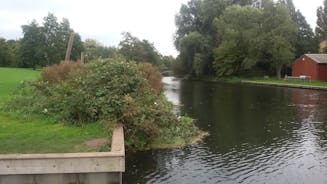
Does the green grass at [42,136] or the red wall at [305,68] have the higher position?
the red wall at [305,68]

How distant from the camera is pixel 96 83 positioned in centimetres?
1552

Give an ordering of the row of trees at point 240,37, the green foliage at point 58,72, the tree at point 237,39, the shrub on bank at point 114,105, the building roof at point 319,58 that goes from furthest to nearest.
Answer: the tree at point 237,39 < the row of trees at point 240,37 < the building roof at point 319,58 < the green foliage at point 58,72 < the shrub on bank at point 114,105

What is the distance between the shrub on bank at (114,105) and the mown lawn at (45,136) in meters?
0.63

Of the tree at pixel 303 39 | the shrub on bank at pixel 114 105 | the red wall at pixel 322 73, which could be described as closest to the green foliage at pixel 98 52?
the shrub on bank at pixel 114 105

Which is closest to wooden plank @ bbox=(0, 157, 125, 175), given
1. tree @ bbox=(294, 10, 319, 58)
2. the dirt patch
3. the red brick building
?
the dirt patch

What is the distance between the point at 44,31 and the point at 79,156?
232 ft

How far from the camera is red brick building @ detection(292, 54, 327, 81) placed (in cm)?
5312

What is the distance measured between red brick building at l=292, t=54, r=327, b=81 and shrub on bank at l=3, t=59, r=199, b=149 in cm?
4055

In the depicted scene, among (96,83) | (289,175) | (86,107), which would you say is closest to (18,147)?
(86,107)

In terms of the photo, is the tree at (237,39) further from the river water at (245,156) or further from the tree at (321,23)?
the river water at (245,156)

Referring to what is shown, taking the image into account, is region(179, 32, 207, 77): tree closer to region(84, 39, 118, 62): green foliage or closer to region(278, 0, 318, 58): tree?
region(84, 39, 118, 62): green foliage

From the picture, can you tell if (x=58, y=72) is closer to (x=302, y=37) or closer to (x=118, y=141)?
(x=118, y=141)

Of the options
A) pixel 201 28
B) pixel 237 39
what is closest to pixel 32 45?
pixel 201 28

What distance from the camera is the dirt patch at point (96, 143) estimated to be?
1126 centimetres
